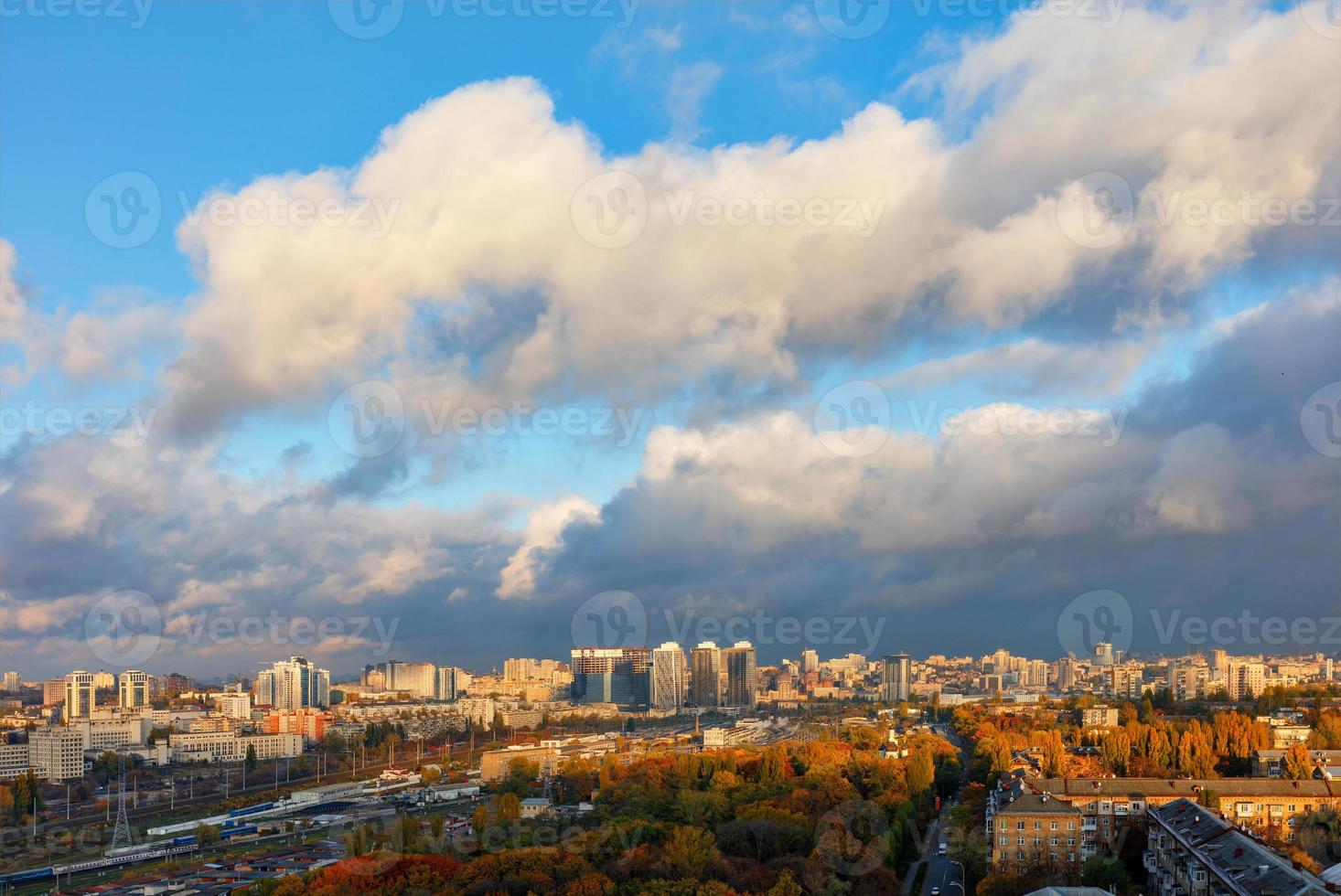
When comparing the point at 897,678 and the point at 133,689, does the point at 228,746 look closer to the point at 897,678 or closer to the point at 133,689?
the point at 133,689

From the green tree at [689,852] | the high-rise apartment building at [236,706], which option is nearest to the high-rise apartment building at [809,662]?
the high-rise apartment building at [236,706]

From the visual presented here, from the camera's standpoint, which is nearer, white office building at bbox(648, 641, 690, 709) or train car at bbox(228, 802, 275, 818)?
train car at bbox(228, 802, 275, 818)

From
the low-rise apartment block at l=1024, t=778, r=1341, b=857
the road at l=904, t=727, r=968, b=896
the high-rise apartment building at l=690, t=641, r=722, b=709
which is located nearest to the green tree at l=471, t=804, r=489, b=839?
the road at l=904, t=727, r=968, b=896

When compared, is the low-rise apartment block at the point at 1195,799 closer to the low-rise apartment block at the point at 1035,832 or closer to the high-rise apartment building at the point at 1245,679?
the low-rise apartment block at the point at 1035,832

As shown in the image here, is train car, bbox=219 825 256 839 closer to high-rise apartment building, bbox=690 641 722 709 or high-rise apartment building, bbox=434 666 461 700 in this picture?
high-rise apartment building, bbox=690 641 722 709

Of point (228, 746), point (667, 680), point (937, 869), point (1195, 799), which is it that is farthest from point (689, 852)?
point (667, 680)

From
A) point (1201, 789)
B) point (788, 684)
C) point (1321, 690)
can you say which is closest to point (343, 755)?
point (1201, 789)

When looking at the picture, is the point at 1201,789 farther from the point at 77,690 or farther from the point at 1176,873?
the point at 77,690
